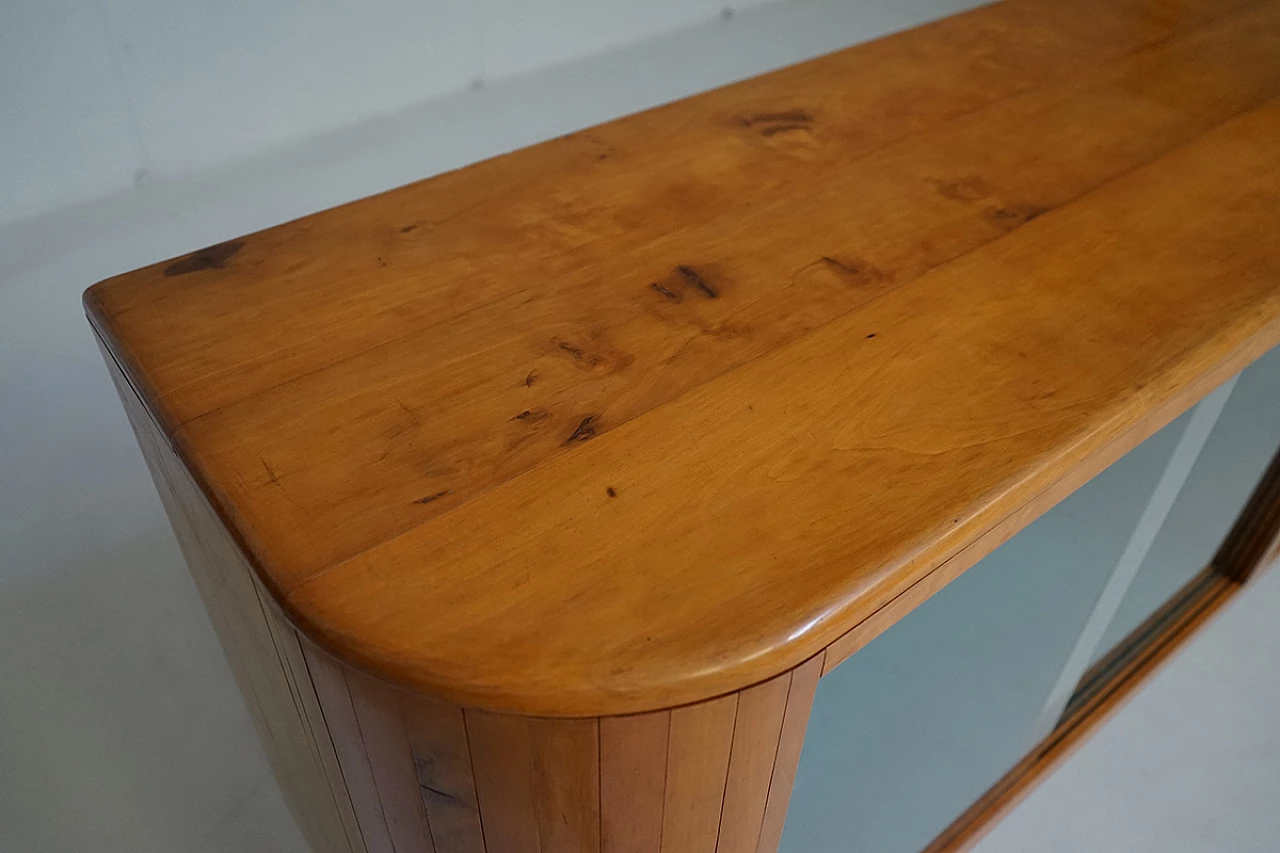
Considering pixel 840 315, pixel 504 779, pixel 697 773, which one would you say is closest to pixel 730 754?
pixel 697 773

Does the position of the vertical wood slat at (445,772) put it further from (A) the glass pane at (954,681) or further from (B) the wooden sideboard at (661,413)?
(A) the glass pane at (954,681)

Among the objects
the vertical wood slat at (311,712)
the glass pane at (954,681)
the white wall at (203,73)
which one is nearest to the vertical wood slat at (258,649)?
the vertical wood slat at (311,712)

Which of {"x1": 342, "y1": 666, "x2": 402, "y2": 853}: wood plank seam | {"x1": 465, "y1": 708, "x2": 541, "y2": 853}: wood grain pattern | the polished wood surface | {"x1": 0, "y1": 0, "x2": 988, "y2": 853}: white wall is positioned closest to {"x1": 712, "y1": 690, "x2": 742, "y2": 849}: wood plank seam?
{"x1": 465, "y1": 708, "x2": 541, "y2": 853}: wood grain pattern

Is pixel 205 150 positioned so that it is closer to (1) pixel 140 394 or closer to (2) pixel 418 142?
(2) pixel 418 142

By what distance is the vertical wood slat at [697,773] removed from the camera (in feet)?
1.72

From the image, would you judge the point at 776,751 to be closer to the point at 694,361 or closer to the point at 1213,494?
the point at 694,361

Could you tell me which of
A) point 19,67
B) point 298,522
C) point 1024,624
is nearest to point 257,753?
point 298,522

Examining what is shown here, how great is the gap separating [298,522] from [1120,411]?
538mm

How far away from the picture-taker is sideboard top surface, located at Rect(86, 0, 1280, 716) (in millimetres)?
524

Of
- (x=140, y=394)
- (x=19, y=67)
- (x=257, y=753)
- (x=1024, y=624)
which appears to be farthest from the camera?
(x=19, y=67)

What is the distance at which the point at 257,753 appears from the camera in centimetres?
120

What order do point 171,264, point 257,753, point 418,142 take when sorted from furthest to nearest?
point 418,142
point 257,753
point 171,264

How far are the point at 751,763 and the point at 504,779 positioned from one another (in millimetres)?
150

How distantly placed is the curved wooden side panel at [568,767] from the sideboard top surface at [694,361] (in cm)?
3
